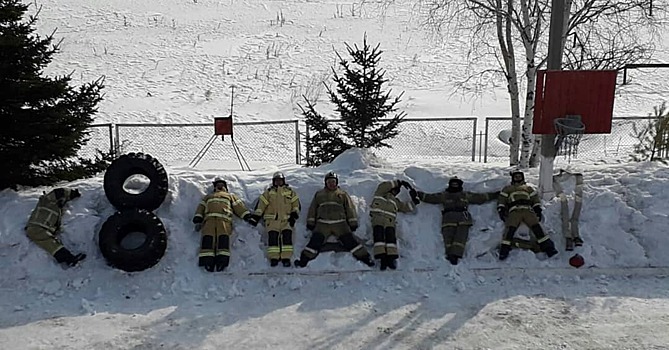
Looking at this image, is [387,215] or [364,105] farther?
[364,105]

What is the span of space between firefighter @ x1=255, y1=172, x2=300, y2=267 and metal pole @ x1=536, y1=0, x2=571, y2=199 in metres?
3.23

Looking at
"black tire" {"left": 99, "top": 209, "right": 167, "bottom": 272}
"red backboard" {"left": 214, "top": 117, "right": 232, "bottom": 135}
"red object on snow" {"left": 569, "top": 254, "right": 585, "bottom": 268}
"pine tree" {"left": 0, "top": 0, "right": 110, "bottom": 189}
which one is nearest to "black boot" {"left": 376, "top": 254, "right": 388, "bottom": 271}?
"red object on snow" {"left": 569, "top": 254, "right": 585, "bottom": 268}

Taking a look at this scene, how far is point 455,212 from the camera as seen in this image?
7.21 metres

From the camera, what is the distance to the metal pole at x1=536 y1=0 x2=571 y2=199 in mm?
7062

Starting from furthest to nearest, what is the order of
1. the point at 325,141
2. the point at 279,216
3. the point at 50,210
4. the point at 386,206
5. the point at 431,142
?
the point at 431,142, the point at 325,141, the point at 386,206, the point at 279,216, the point at 50,210

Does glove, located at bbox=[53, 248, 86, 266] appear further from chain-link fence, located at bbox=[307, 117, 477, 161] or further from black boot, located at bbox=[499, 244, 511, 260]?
chain-link fence, located at bbox=[307, 117, 477, 161]

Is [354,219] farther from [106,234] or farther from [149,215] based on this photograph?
[106,234]

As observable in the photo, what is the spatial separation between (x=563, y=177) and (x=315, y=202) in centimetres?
341

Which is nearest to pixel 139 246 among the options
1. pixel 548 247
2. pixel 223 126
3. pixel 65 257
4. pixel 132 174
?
pixel 65 257

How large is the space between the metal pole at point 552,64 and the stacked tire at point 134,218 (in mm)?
4853

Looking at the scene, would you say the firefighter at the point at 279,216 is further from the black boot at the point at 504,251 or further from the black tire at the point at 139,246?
the black boot at the point at 504,251

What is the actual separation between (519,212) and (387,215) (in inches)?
64.0

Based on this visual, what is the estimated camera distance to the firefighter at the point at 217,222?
6625 millimetres

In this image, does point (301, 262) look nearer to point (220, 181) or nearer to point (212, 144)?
point (220, 181)
